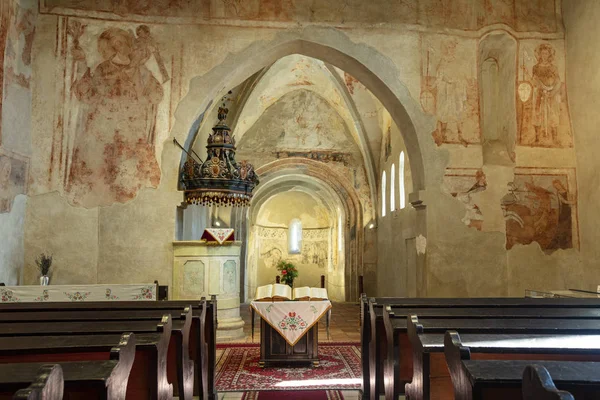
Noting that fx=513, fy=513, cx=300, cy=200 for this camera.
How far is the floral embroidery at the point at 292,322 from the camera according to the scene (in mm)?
7098

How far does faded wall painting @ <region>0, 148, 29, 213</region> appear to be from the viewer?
8.03 meters

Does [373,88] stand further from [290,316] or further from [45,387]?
[45,387]

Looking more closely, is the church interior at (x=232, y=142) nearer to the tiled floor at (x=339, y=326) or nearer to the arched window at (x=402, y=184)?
the tiled floor at (x=339, y=326)

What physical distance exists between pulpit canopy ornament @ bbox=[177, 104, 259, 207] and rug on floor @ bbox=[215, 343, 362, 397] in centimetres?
280

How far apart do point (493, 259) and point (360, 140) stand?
7.58 meters

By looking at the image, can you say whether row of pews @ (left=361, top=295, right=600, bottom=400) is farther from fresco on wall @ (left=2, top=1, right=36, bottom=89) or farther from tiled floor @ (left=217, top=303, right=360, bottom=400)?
fresco on wall @ (left=2, top=1, right=36, bottom=89)

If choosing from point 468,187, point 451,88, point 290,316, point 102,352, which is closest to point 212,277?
point 290,316

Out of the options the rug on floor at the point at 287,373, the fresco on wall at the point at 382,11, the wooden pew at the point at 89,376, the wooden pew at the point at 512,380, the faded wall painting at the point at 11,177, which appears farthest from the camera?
the fresco on wall at the point at 382,11

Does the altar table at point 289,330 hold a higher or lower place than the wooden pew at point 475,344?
lower

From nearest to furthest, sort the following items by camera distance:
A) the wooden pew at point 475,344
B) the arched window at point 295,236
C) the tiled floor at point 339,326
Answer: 1. the wooden pew at point 475,344
2. the tiled floor at point 339,326
3. the arched window at point 295,236

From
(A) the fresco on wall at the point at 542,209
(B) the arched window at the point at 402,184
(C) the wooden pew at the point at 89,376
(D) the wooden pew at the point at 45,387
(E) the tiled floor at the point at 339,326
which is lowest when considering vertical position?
(E) the tiled floor at the point at 339,326

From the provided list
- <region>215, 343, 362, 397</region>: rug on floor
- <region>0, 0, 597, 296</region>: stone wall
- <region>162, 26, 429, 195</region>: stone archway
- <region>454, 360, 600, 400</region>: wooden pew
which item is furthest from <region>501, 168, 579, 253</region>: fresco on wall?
<region>454, 360, 600, 400</region>: wooden pew

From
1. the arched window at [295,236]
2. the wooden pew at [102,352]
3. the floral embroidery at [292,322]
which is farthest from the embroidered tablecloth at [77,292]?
the arched window at [295,236]

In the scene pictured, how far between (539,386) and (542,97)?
366 inches
